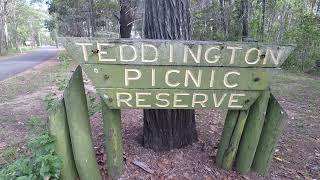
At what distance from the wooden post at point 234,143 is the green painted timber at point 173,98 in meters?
0.24

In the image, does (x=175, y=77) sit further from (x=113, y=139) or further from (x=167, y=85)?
(x=113, y=139)

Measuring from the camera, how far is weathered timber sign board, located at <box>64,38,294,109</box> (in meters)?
2.68

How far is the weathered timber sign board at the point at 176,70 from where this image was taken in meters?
2.68

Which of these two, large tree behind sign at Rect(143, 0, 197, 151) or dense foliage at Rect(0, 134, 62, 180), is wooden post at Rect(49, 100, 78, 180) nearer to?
dense foliage at Rect(0, 134, 62, 180)

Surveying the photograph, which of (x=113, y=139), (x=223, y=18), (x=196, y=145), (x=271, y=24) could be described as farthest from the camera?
(x=271, y=24)

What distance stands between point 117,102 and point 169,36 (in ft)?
3.18

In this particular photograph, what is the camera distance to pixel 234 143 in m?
3.29

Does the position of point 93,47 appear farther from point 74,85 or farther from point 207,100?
point 207,100

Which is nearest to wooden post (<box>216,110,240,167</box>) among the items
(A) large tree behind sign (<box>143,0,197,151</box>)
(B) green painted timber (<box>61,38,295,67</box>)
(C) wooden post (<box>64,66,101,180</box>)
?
(A) large tree behind sign (<box>143,0,197,151</box>)

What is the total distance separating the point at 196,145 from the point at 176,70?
4.48 ft

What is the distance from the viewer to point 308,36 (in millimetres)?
13859

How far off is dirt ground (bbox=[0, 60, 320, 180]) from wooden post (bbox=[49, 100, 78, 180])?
47 cm

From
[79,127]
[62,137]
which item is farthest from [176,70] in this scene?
[62,137]

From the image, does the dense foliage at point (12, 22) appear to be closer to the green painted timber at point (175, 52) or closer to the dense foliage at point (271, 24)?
the dense foliage at point (271, 24)
